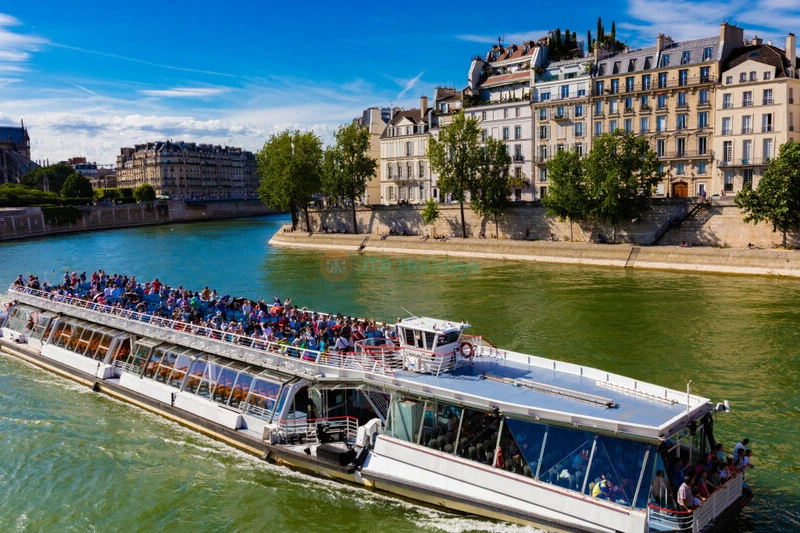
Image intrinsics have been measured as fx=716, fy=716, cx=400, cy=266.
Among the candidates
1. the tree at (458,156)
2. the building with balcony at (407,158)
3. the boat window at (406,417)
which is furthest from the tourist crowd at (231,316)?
the building with balcony at (407,158)

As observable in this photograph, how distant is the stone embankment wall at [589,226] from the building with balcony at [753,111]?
4339 millimetres

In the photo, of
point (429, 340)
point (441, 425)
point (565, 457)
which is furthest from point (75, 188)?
point (565, 457)

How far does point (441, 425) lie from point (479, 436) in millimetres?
1002

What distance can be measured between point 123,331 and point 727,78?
160 ft

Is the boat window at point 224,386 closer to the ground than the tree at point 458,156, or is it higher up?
closer to the ground

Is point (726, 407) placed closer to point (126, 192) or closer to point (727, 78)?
point (727, 78)

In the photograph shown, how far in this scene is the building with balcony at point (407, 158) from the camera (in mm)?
77875

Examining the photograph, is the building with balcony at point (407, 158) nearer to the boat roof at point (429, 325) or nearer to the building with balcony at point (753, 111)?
the building with balcony at point (753, 111)

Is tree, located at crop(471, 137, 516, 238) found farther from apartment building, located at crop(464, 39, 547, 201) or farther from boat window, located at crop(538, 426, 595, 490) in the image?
boat window, located at crop(538, 426, 595, 490)

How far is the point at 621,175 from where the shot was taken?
5262cm

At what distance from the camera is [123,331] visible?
→ 24.1 metres

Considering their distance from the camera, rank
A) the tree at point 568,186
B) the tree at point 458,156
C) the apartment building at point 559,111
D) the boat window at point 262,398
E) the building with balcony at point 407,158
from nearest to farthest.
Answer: the boat window at point 262,398, the tree at point 568,186, the tree at point 458,156, the apartment building at point 559,111, the building with balcony at point 407,158

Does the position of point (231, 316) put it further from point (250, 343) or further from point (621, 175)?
point (621, 175)

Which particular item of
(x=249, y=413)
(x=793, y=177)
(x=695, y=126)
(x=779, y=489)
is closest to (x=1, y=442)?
(x=249, y=413)
